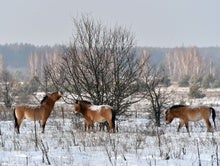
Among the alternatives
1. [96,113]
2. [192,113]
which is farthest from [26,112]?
[192,113]

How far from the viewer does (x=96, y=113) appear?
1659 cm

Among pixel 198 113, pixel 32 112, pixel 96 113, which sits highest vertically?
pixel 32 112

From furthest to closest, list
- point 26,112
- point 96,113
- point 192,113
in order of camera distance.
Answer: point 192,113 < point 96,113 < point 26,112

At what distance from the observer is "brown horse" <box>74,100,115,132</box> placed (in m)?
16.3

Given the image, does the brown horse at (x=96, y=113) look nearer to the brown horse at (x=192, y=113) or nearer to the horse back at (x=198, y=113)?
the brown horse at (x=192, y=113)

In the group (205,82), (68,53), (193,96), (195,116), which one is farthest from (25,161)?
(205,82)

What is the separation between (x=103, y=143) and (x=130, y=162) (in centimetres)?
284

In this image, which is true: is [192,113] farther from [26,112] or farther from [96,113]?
[26,112]

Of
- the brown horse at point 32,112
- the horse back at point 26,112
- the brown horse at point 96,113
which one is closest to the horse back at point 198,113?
the brown horse at point 96,113

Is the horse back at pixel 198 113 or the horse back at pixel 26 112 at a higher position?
the horse back at pixel 26 112

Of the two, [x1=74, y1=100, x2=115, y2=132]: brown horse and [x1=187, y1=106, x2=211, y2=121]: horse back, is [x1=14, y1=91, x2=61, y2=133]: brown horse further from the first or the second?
[x1=187, y1=106, x2=211, y2=121]: horse back

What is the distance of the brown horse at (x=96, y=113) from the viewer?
16.3m

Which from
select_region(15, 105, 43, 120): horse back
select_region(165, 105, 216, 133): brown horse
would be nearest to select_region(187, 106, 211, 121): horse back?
select_region(165, 105, 216, 133): brown horse

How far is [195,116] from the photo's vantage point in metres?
18.2
